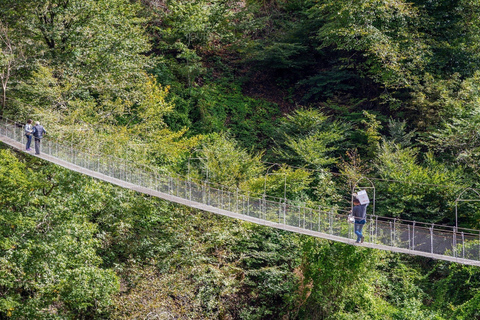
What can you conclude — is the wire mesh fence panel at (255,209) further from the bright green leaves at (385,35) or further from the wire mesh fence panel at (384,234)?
the bright green leaves at (385,35)

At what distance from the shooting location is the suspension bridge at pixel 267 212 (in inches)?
865

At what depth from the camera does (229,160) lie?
29031mm

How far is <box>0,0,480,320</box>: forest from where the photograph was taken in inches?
946

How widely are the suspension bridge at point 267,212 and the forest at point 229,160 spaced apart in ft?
3.44

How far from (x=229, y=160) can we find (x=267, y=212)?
5.90 meters

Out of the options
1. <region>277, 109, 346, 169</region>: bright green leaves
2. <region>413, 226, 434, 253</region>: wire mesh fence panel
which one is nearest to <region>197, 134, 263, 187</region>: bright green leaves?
<region>277, 109, 346, 169</region>: bright green leaves

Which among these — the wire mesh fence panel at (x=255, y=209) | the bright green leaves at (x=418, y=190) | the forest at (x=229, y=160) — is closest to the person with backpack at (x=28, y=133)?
the forest at (x=229, y=160)

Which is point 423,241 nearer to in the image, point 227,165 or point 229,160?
point 227,165

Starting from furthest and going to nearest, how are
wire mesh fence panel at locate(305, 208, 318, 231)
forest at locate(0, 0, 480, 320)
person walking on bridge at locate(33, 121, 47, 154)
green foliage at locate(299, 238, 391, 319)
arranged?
green foliage at locate(299, 238, 391, 319), person walking on bridge at locate(33, 121, 47, 154), forest at locate(0, 0, 480, 320), wire mesh fence panel at locate(305, 208, 318, 231)

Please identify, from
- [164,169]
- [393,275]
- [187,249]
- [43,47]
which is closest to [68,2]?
[43,47]

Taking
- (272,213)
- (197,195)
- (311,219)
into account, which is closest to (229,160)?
(197,195)

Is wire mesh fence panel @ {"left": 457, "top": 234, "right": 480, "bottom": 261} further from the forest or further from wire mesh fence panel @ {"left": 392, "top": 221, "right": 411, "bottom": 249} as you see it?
the forest

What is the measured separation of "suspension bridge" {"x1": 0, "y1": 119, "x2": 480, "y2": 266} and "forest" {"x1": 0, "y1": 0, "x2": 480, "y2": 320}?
1.05 meters

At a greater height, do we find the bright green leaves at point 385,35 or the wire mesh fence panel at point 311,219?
the bright green leaves at point 385,35
